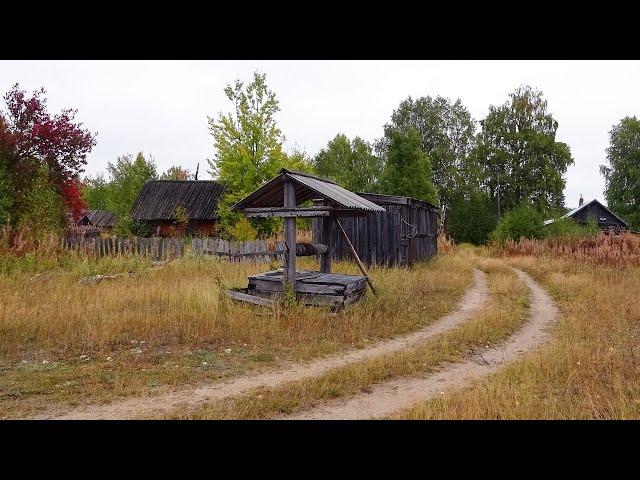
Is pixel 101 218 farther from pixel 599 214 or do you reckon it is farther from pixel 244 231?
pixel 599 214

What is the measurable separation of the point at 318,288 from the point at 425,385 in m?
4.87

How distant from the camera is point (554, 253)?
2431cm

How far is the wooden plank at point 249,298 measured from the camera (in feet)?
35.8

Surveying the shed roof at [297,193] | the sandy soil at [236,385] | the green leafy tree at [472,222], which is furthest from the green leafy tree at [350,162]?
the sandy soil at [236,385]

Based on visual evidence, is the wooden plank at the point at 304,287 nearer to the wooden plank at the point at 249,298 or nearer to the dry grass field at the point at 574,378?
the wooden plank at the point at 249,298

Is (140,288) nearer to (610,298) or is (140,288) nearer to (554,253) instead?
(610,298)

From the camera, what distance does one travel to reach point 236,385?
6.45 m

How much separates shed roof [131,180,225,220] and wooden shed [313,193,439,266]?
13.6 m

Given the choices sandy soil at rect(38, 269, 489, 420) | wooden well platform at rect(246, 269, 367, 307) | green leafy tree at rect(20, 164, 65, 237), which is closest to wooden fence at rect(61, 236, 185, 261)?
green leafy tree at rect(20, 164, 65, 237)

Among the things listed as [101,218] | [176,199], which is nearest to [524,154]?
[176,199]

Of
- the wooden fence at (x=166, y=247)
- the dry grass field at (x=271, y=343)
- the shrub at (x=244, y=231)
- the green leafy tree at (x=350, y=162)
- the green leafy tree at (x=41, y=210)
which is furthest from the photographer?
the green leafy tree at (x=350, y=162)

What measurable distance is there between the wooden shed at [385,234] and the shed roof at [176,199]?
44.7ft
